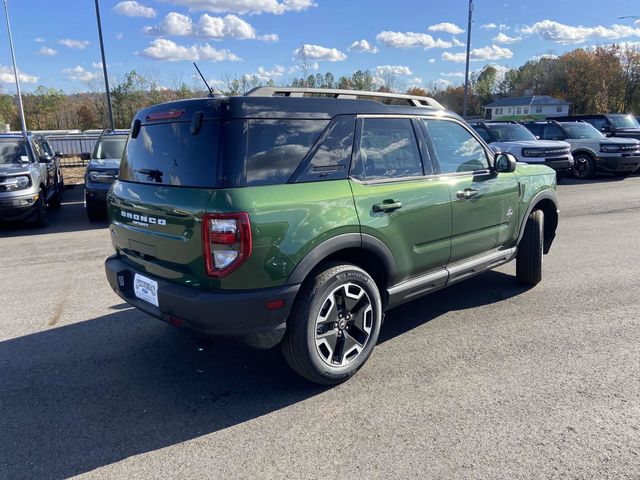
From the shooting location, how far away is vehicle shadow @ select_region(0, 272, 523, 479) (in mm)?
2766

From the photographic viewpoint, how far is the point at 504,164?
4.55 m

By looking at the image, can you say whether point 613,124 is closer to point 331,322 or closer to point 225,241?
point 331,322

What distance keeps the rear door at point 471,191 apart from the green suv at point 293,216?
0.07 feet

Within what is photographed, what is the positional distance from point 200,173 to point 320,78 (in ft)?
153

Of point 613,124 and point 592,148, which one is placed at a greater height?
point 613,124

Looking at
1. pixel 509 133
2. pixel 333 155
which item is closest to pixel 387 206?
pixel 333 155

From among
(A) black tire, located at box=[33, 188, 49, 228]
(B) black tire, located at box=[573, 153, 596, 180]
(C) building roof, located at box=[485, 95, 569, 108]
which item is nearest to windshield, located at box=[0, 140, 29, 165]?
(A) black tire, located at box=[33, 188, 49, 228]

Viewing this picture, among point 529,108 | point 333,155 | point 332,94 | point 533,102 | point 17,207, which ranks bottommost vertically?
point 17,207

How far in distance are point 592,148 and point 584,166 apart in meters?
0.62

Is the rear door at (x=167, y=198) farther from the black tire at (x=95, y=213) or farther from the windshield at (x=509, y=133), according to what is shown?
the windshield at (x=509, y=133)

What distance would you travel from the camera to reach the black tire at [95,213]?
32.2 feet

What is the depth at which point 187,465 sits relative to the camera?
261 centimetres

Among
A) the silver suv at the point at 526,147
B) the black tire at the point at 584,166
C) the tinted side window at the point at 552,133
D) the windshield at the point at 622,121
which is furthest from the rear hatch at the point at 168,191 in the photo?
the windshield at the point at 622,121

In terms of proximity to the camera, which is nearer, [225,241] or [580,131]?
[225,241]
